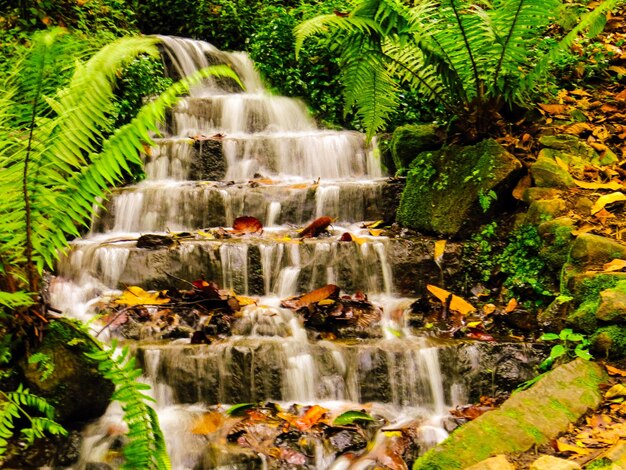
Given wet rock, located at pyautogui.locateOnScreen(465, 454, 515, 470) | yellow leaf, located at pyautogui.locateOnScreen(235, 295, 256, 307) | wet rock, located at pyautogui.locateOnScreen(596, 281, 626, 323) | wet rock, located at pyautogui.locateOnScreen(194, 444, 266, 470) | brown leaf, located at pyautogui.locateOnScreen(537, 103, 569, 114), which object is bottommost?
wet rock, located at pyautogui.locateOnScreen(194, 444, 266, 470)

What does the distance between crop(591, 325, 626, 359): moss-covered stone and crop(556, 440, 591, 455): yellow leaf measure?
862 mm

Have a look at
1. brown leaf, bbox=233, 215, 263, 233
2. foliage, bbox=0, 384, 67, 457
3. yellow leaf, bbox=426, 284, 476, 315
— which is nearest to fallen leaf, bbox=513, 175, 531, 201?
yellow leaf, bbox=426, 284, 476, 315

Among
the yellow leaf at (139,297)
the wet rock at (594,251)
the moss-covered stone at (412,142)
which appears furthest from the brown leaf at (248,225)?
the wet rock at (594,251)

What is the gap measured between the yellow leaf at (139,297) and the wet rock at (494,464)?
2704 mm

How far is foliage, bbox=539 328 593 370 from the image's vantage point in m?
2.93

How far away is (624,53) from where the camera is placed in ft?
19.9

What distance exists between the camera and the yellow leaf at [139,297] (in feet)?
13.2

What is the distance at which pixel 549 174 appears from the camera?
4305 mm

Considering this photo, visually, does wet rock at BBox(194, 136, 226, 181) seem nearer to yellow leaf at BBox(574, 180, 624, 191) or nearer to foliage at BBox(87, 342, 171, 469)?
yellow leaf at BBox(574, 180, 624, 191)

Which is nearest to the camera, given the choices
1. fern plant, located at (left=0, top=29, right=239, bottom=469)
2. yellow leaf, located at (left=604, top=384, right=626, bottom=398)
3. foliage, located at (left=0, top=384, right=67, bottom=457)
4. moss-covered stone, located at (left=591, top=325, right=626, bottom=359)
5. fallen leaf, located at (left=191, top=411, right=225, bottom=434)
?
fern plant, located at (left=0, top=29, right=239, bottom=469)

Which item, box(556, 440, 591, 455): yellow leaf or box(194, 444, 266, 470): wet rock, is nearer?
box(556, 440, 591, 455): yellow leaf

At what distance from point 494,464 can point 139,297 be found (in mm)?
3011

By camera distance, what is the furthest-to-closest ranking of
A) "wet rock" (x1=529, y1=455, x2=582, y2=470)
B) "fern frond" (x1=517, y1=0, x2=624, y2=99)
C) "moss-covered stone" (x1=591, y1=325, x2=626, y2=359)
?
"fern frond" (x1=517, y1=0, x2=624, y2=99), "moss-covered stone" (x1=591, y1=325, x2=626, y2=359), "wet rock" (x1=529, y1=455, x2=582, y2=470)

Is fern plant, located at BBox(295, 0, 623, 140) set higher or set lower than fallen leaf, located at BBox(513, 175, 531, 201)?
higher
